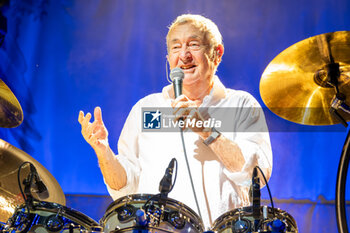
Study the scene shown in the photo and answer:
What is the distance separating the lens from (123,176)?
2.53 meters

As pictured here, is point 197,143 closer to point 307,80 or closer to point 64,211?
point 307,80

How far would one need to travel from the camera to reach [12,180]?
8.23 feet

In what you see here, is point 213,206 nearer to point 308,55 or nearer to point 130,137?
point 130,137

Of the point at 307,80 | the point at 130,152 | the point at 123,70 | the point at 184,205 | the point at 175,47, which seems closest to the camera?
the point at 184,205

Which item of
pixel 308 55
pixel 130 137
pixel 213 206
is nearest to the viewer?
pixel 308 55

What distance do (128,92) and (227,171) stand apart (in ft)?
2.80

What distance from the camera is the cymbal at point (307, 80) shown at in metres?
2.24

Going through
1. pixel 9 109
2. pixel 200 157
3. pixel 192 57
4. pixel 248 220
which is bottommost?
pixel 248 220

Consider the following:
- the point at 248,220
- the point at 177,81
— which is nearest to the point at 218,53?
the point at 177,81

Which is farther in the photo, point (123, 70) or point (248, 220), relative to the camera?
point (123, 70)

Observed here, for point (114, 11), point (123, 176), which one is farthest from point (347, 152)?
point (114, 11)

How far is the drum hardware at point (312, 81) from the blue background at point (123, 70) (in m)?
0.13

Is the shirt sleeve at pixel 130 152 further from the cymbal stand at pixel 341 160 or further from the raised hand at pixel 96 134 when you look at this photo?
the cymbal stand at pixel 341 160

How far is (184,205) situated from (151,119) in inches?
38.5
